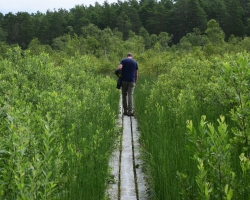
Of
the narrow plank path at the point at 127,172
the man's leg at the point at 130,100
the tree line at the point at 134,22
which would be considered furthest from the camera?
the tree line at the point at 134,22

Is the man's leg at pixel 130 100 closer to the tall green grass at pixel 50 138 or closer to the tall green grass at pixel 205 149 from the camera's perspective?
the tall green grass at pixel 50 138

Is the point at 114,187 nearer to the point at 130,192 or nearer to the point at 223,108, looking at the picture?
the point at 130,192

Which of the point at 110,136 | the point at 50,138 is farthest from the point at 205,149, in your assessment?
the point at 110,136

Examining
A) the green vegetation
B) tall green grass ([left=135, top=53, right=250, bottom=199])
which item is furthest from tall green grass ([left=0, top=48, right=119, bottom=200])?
tall green grass ([left=135, top=53, right=250, bottom=199])

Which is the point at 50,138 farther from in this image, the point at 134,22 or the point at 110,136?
the point at 134,22

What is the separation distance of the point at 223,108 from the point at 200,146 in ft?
11.9

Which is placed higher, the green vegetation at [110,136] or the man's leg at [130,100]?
the man's leg at [130,100]

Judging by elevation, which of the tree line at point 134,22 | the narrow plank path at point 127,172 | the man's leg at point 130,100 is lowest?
the narrow plank path at point 127,172

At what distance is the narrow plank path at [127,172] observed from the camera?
3754mm

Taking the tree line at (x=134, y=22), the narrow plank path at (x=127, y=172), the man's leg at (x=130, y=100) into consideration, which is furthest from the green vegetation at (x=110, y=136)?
the tree line at (x=134, y=22)

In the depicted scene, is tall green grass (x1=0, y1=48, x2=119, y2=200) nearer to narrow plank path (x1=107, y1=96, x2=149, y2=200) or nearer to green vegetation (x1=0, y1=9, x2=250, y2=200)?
green vegetation (x1=0, y1=9, x2=250, y2=200)

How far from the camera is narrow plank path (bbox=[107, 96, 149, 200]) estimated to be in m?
3.75

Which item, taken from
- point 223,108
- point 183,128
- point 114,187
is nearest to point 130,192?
point 114,187

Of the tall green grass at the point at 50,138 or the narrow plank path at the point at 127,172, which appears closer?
the tall green grass at the point at 50,138
